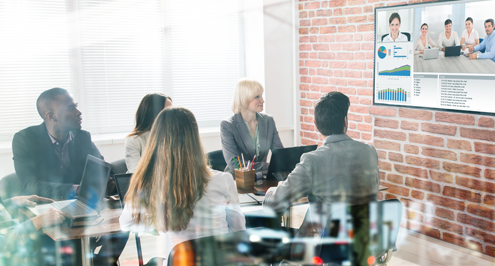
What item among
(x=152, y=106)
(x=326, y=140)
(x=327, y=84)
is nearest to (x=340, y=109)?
(x=326, y=140)

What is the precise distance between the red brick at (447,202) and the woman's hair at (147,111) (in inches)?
82.1

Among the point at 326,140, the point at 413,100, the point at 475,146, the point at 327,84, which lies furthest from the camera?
the point at 327,84

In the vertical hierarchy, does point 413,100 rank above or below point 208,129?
above

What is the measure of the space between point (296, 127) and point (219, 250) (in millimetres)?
3324

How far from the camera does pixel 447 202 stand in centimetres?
310

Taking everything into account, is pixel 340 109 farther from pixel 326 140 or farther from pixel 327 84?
pixel 327 84

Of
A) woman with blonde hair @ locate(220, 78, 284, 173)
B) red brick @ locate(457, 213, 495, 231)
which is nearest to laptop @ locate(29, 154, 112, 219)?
woman with blonde hair @ locate(220, 78, 284, 173)

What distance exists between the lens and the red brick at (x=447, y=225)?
120 inches

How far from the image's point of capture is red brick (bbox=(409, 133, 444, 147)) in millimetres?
3113

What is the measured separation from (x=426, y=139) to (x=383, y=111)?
0.45 meters

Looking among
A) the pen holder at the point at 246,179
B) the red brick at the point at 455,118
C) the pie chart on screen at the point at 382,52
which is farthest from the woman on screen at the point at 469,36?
the pen holder at the point at 246,179

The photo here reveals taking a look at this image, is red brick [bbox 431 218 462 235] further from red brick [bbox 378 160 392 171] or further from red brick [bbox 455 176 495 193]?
red brick [bbox 378 160 392 171]

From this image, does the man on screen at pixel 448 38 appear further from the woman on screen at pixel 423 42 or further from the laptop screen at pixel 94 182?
the laptop screen at pixel 94 182

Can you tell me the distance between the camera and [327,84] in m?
4.11
